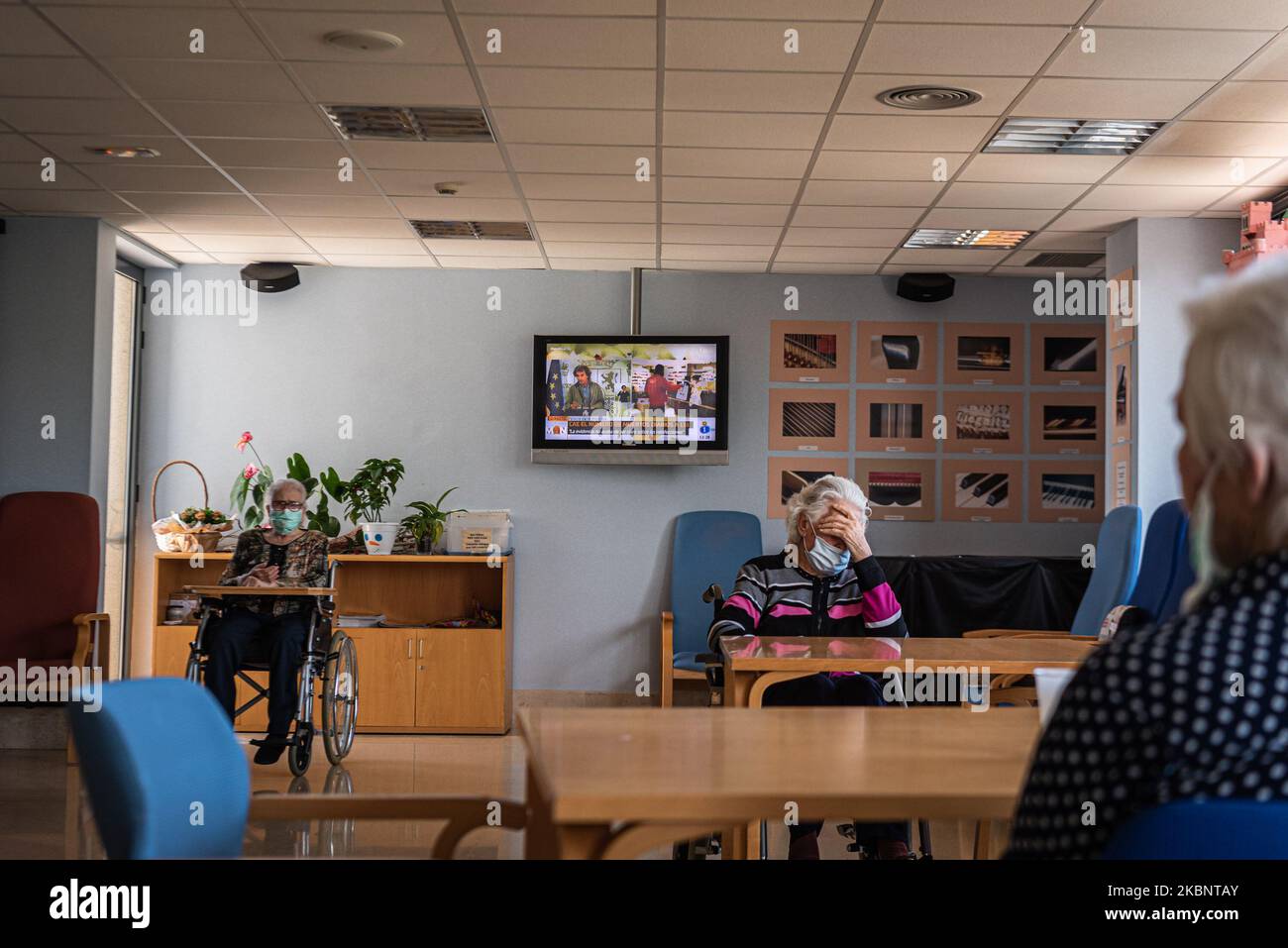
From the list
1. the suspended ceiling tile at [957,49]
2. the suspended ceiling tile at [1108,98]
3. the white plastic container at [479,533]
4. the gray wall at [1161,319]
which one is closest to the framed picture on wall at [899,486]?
the gray wall at [1161,319]

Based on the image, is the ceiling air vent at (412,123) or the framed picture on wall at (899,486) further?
the framed picture on wall at (899,486)

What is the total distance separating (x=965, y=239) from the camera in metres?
6.73

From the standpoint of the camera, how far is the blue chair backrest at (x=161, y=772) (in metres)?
1.44

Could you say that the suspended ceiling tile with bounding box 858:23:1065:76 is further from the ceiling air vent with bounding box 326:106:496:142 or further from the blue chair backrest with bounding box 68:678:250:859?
the blue chair backrest with bounding box 68:678:250:859

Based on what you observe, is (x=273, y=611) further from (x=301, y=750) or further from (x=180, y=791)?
(x=180, y=791)

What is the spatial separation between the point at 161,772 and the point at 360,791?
3.64 metres

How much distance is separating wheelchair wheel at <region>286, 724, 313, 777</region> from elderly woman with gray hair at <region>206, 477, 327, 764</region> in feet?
0.25

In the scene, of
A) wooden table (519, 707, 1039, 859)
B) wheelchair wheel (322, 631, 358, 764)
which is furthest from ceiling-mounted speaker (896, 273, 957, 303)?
wooden table (519, 707, 1039, 859)

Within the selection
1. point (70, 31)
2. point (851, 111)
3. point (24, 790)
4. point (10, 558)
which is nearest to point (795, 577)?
point (851, 111)

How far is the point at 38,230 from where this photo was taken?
652 cm

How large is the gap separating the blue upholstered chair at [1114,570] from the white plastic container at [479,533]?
11.0 feet

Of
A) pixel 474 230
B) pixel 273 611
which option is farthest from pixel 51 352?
pixel 474 230

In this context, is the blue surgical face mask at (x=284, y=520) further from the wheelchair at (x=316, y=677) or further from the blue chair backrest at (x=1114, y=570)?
the blue chair backrest at (x=1114, y=570)

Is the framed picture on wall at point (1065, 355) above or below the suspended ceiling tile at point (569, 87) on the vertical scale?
below
